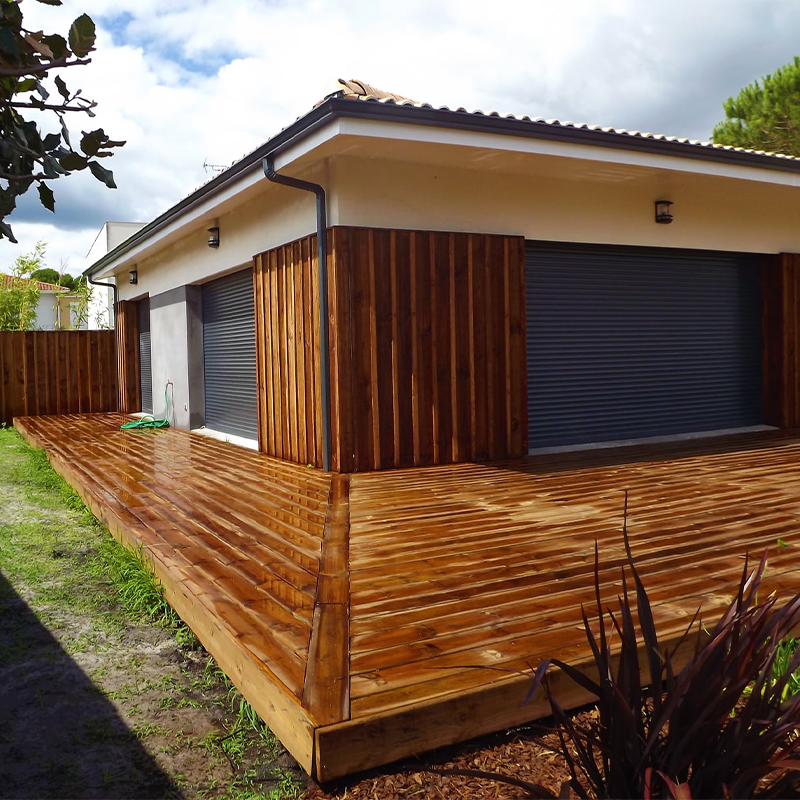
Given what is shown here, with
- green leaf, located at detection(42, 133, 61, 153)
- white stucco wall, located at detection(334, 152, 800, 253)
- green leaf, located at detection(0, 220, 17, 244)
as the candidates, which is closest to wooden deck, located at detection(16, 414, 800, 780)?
green leaf, located at detection(0, 220, 17, 244)

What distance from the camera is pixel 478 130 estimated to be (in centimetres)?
536

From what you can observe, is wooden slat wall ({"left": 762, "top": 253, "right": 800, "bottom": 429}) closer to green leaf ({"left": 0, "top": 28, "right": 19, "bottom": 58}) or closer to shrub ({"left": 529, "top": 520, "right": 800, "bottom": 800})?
shrub ({"left": 529, "top": 520, "right": 800, "bottom": 800})

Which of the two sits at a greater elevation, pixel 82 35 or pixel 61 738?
pixel 82 35

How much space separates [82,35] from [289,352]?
223 inches

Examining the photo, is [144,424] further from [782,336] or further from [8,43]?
[8,43]

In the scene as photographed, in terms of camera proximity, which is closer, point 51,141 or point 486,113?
point 51,141

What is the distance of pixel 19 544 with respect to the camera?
4648 millimetres

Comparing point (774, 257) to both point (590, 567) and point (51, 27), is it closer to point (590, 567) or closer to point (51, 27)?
point (590, 567)

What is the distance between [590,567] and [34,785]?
2282 mm

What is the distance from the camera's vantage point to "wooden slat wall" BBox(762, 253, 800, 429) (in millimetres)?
8336

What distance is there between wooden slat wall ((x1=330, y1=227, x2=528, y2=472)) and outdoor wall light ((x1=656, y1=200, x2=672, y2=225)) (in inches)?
73.3

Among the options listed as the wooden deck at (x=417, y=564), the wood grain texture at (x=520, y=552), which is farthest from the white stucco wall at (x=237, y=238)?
the wood grain texture at (x=520, y=552)

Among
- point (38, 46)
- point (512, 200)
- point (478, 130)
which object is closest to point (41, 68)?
point (38, 46)

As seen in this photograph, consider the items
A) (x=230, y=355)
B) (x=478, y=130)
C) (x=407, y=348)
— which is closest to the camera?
(x=478, y=130)
